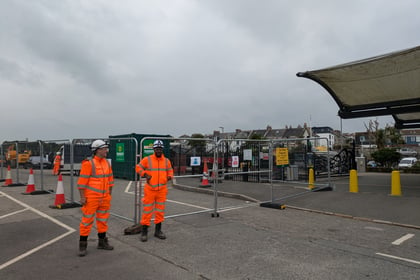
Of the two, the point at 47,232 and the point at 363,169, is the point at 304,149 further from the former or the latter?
the point at 363,169

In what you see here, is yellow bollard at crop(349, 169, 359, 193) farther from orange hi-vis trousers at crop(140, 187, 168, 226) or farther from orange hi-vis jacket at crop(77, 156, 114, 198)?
orange hi-vis jacket at crop(77, 156, 114, 198)

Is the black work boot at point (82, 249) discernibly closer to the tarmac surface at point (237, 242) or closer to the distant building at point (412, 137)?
the tarmac surface at point (237, 242)

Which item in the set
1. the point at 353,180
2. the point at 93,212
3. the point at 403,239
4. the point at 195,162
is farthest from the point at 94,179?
the point at 353,180

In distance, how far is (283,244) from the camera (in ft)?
17.9

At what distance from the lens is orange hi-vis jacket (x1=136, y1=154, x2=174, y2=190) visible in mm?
5738

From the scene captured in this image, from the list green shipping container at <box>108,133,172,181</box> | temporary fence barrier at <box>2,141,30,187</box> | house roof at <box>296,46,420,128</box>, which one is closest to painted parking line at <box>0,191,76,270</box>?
green shipping container at <box>108,133,172,181</box>

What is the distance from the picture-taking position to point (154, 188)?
225 inches

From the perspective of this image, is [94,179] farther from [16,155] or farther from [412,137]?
[412,137]

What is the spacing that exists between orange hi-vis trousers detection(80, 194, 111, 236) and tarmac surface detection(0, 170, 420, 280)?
419 millimetres

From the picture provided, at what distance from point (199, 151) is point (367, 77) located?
23.6ft

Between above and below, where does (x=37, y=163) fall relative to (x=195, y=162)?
below

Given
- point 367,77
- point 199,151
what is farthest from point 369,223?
point 367,77

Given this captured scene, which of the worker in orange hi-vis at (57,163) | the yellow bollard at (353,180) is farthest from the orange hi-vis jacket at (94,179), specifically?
the yellow bollard at (353,180)

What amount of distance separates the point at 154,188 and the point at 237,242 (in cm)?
183
